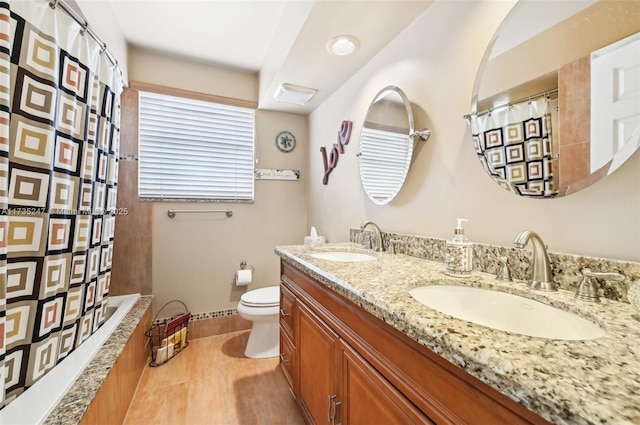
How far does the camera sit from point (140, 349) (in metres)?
1.86

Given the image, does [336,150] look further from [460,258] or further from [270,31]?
[460,258]

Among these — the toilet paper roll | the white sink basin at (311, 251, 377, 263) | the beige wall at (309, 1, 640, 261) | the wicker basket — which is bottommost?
the wicker basket

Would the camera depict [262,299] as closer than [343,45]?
No

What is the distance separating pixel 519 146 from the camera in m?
0.96

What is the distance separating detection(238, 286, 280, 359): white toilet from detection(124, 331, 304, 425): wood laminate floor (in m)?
0.07

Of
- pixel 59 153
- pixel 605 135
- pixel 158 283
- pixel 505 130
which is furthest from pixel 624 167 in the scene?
pixel 158 283

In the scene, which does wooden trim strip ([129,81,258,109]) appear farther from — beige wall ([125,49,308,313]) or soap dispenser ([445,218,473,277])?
soap dispenser ([445,218,473,277])

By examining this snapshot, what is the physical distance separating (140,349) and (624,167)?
102 inches

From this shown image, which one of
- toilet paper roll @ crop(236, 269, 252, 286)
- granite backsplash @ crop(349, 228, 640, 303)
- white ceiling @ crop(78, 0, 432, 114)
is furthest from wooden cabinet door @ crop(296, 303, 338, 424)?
white ceiling @ crop(78, 0, 432, 114)

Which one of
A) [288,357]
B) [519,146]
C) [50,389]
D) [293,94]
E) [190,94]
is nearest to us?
[519,146]

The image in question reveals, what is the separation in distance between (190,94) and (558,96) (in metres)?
2.55

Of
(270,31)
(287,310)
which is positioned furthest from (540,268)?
(270,31)

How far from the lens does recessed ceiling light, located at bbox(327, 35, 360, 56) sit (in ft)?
5.10

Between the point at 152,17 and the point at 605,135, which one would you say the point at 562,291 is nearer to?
the point at 605,135
